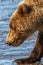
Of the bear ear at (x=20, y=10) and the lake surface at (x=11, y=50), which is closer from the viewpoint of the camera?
the bear ear at (x=20, y=10)

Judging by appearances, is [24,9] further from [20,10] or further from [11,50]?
[11,50]

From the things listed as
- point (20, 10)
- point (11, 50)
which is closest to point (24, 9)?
point (20, 10)

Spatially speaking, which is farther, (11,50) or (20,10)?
(11,50)

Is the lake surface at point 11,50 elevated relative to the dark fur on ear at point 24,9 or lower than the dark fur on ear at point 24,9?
lower

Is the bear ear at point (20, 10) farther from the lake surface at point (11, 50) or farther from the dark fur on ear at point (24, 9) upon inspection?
the lake surface at point (11, 50)

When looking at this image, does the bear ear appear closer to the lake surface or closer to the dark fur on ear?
the dark fur on ear

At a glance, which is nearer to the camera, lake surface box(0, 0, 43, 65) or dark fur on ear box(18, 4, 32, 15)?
dark fur on ear box(18, 4, 32, 15)

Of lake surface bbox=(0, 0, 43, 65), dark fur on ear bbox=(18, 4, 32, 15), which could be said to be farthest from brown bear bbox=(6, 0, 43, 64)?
lake surface bbox=(0, 0, 43, 65)

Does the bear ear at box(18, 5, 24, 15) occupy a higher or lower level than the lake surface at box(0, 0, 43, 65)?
higher

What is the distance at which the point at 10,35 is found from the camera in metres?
1.86

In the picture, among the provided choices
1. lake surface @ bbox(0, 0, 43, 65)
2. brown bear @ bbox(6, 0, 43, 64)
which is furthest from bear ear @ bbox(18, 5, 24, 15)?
lake surface @ bbox(0, 0, 43, 65)

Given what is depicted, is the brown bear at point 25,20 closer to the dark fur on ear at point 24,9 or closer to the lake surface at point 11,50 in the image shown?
the dark fur on ear at point 24,9

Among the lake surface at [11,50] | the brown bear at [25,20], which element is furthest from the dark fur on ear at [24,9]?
the lake surface at [11,50]

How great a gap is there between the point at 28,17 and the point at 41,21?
0.07 m
